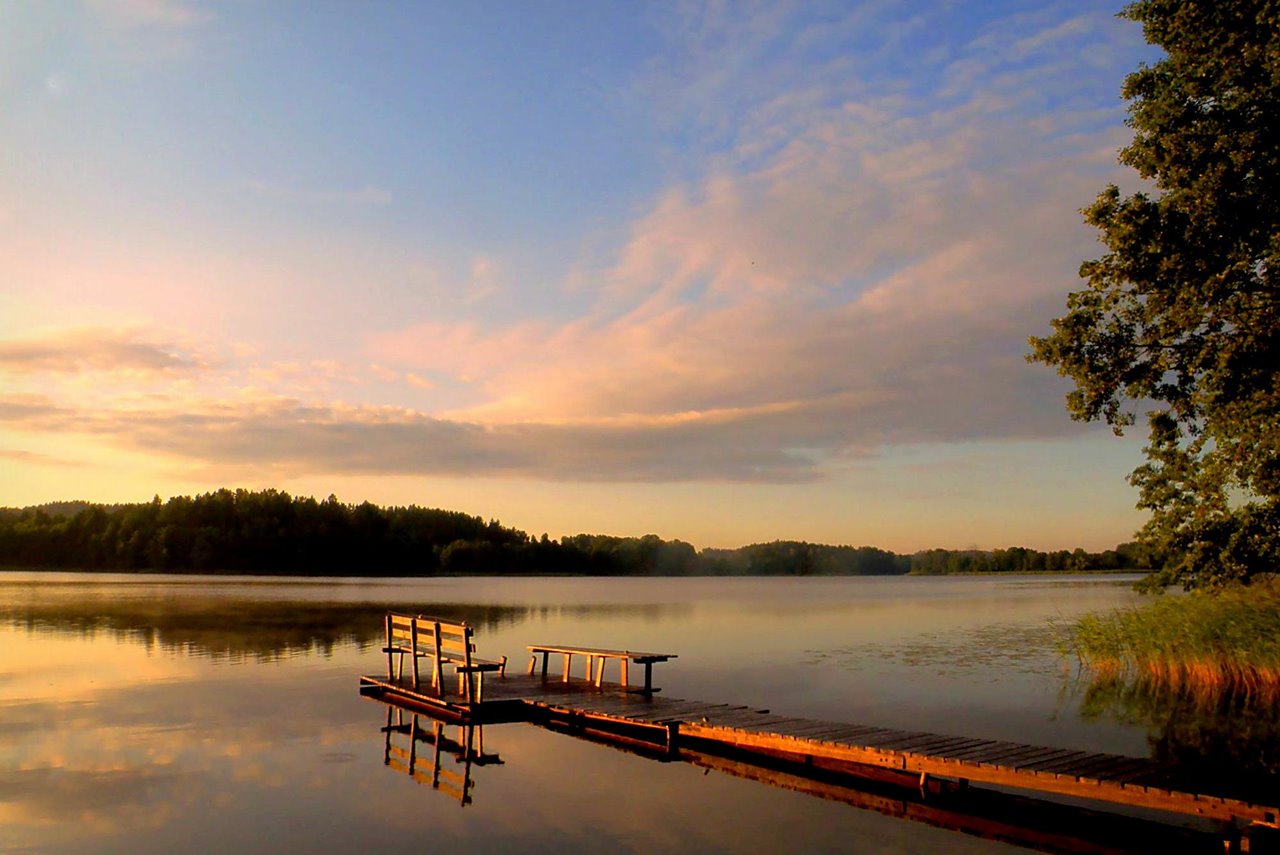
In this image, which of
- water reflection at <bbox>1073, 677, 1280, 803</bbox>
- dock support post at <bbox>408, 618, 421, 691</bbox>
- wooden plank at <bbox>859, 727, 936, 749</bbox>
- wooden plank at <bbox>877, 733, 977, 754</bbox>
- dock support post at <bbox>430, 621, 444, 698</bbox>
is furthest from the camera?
dock support post at <bbox>408, 618, 421, 691</bbox>

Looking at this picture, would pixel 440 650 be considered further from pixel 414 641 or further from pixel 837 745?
pixel 837 745

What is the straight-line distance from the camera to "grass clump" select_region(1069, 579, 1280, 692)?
66.9 ft

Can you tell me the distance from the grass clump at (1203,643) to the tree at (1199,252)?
207cm

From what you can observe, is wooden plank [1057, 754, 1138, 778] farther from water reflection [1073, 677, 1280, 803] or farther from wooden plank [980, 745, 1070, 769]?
water reflection [1073, 677, 1280, 803]

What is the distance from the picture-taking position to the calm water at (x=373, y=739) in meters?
11.4

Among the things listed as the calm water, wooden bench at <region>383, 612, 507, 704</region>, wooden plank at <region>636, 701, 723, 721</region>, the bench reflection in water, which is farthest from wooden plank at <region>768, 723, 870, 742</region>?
wooden bench at <region>383, 612, 507, 704</region>

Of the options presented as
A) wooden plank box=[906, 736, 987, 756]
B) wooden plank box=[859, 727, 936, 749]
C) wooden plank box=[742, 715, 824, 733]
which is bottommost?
wooden plank box=[742, 715, 824, 733]

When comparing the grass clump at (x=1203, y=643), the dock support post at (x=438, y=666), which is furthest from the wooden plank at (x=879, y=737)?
the grass clump at (x=1203, y=643)

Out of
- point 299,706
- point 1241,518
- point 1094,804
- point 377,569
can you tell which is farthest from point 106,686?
point 377,569

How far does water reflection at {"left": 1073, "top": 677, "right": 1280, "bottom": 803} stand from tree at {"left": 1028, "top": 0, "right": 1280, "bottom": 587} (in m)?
3.70

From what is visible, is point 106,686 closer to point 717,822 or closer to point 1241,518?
point 717,822

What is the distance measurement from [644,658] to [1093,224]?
11.7 metres

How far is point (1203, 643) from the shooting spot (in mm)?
21531

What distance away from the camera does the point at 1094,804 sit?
495 inches
